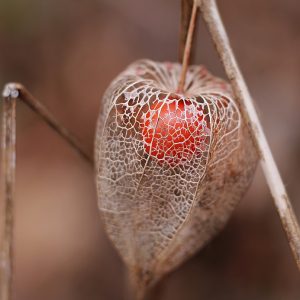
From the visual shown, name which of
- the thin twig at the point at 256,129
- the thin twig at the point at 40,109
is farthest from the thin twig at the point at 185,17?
the thin twig at the point at 40,109

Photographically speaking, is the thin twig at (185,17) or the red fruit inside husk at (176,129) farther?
the thin twig at (185,17)

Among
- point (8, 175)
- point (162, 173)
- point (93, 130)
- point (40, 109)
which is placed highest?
point (93, 130)

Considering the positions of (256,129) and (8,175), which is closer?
(256,129)

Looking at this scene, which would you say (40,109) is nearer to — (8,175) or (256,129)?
(8,175)

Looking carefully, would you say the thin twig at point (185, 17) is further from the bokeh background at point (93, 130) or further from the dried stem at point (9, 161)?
the bokeh background at point (93, 130)

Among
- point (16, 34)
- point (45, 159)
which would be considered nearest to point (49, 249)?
point (45, 159)

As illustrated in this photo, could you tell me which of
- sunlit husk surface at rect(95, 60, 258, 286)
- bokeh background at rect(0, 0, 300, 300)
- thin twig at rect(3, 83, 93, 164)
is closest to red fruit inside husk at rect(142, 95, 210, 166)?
sunlit husk surface at rect(95, 60, 258, 286)

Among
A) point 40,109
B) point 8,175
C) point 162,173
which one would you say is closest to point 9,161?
point 8,175
